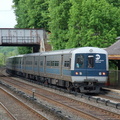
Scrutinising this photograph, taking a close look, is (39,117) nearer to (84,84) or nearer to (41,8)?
(84,84)

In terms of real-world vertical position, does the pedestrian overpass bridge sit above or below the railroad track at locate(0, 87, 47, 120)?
above

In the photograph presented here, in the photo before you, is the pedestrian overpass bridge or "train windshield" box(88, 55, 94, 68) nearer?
"train windshield" box(88, 55, 94, 68)

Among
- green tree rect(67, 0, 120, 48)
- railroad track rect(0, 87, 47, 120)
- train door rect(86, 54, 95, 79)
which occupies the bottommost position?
railroad track rect(0, 87, 47, 120)

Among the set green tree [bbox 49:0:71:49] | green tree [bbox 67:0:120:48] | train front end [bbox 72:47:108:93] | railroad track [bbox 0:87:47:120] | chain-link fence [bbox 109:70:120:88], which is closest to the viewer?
railroad track [bbox 0:87:47:120]

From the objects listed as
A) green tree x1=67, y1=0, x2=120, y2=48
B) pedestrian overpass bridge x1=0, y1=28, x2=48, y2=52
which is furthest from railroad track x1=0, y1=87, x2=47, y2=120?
pedestrian overpass bridge x1=0, y1=28, x2=48, y2=52

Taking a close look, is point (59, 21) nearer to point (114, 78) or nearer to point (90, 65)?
point (114, 78)

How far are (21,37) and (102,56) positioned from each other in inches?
1533

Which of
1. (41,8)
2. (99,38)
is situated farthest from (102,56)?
(41,8)

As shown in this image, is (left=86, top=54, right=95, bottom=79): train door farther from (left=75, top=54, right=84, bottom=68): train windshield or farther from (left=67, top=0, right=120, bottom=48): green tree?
(left=67, top=0, right=120, bottom=48): green tree

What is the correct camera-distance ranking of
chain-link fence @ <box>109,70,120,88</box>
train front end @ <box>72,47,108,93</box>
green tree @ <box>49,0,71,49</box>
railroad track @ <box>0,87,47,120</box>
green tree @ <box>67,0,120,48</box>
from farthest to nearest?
green tree @ <box>49,0,71,49</box>, green tree @ <box>67,0,120,48</box>, chain-link fence @ <box>109,70,120,88</box>, train front end @ <box>72,47,108,93</box>, railroad track @ <box>0,87,47,120</box>

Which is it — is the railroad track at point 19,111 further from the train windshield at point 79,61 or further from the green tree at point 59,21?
the green tree at point 59,21

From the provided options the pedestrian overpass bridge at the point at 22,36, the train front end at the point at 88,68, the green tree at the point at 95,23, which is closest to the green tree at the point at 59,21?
the green tree at the point at 95,23

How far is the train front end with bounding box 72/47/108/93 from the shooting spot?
22453 mm

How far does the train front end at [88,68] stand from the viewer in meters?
22.5
